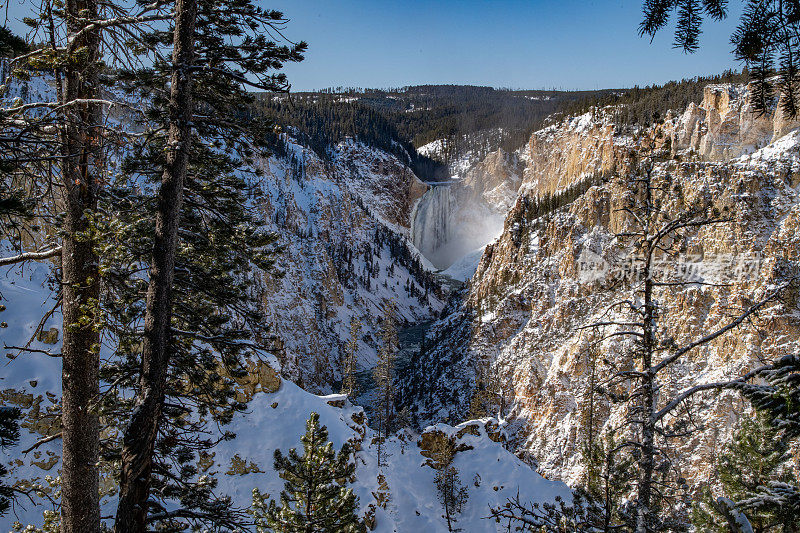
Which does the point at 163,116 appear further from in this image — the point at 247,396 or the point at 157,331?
the point at 247,396

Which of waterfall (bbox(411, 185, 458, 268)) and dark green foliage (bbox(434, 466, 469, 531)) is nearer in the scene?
dark green foliage (bbox(434, 466, 469, 531))

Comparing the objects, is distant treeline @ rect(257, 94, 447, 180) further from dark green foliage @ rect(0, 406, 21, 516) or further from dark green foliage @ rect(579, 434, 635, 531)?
dark green foliage @ rect(0, 406, 21, 516)

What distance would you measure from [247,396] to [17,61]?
43.9 feet

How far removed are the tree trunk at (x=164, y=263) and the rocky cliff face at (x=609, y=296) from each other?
29494 mm

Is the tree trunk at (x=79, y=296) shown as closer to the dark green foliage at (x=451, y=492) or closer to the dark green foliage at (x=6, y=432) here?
the dark green foliage at (x=6, y=432)

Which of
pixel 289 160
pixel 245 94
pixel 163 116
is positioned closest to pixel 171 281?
pixel 163 116

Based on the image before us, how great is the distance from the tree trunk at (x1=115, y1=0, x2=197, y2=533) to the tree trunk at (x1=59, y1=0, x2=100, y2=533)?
82cm

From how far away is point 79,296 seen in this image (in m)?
5.28

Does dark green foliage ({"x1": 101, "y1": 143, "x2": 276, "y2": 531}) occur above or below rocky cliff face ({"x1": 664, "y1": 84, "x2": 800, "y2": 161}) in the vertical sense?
below

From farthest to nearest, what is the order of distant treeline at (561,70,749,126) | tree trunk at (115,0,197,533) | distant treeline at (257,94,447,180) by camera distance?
distant treeline at (257,94,447,180)
distant treeline at (561,70,749,126)
tree trunk at (115,0,197,533)

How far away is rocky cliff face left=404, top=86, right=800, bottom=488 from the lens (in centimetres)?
4066

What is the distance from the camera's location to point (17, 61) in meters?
5.04

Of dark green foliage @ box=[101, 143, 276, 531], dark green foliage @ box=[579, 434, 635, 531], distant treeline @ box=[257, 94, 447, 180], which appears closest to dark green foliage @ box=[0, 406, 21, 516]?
dark green foliage @ box=[101, 143, 276, 531]

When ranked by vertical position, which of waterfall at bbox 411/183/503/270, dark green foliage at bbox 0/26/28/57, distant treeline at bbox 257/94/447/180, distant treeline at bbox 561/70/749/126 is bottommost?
dark green foliage at bbox 0/26/28/57
